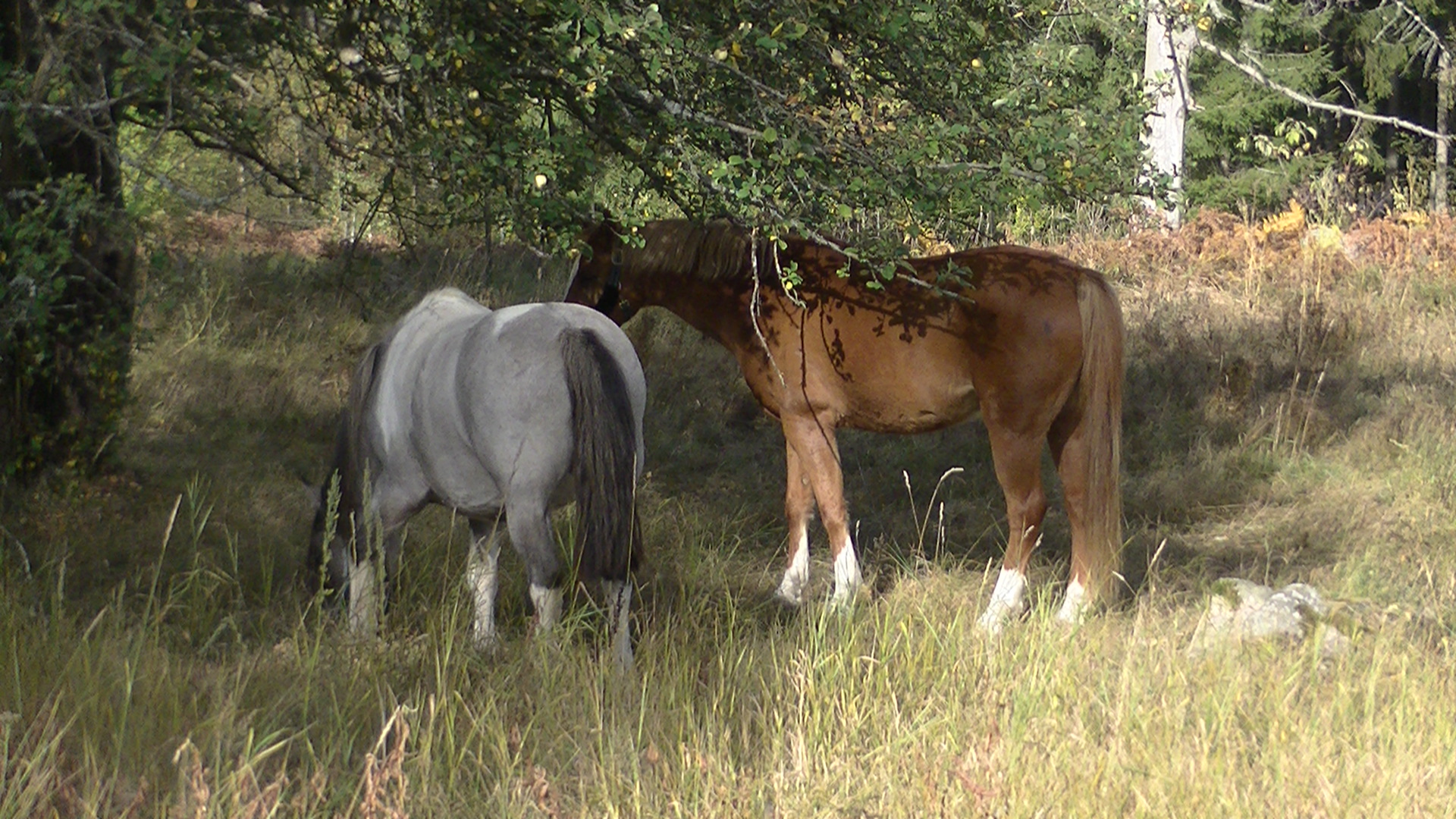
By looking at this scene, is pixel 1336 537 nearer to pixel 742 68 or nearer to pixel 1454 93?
pixel 742 68

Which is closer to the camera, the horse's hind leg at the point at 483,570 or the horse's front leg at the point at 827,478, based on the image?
the horse's hind leg at the point at 483,570

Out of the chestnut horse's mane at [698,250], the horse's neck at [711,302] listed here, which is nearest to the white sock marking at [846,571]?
the horse's neck at [711,302]

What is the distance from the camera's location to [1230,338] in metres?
9.96

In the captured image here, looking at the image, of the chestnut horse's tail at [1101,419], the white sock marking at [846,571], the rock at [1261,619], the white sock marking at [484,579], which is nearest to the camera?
the rock at [1261,619]

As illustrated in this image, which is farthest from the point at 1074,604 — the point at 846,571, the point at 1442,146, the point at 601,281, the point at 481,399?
the point at 1442,146

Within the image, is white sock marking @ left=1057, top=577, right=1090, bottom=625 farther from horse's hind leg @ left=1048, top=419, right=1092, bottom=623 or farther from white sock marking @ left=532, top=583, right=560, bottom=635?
white sock marking @ left=532, top=583, right=560, bottom=635

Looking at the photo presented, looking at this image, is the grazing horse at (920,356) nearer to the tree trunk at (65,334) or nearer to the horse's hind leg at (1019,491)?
the horse's hind leg at (1019,491)

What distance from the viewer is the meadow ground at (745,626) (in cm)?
313

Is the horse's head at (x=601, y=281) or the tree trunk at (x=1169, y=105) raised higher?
the tree trunk at (x=1169, y=105)

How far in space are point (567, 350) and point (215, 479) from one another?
12.0ft

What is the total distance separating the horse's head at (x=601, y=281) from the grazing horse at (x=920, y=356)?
0.01 meters

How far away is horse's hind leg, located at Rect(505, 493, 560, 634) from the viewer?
432 centimetres

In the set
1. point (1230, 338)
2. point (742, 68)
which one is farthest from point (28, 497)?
point (1230, 338)

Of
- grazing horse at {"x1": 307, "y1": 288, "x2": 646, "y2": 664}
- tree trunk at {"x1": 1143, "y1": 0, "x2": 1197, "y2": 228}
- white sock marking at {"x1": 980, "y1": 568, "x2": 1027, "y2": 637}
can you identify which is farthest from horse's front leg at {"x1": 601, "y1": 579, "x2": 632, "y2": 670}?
tree trunk at {"x1": 1143, "y1": 0, "x2": 1197, "y2": 228}
